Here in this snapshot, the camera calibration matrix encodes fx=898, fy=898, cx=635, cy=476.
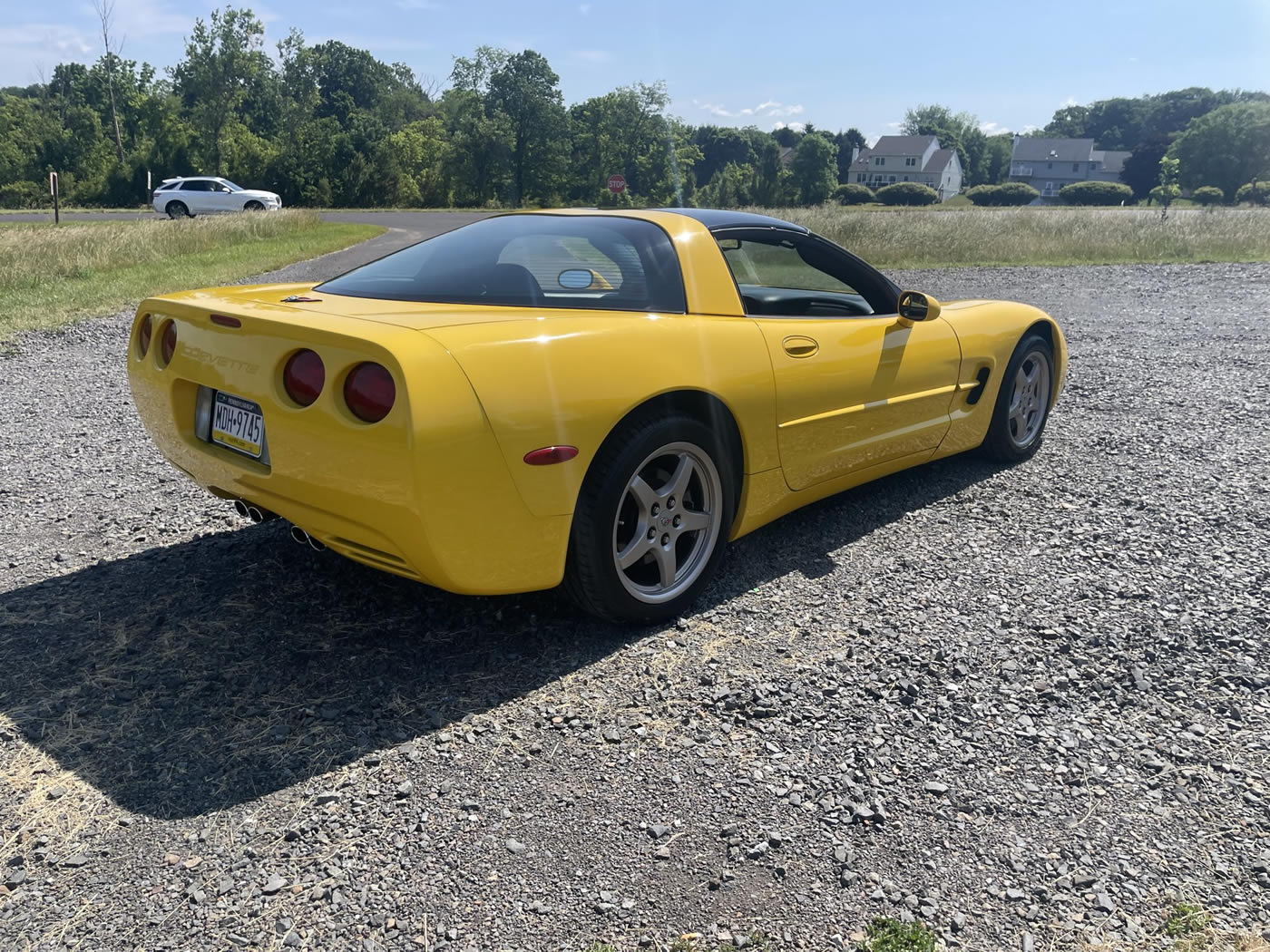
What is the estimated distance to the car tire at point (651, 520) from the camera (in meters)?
2.74

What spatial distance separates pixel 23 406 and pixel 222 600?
4031 millimetres

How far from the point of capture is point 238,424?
2771 millimetres

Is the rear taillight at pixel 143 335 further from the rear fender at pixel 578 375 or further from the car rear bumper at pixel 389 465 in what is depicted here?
the rear fender at pixel 578 375

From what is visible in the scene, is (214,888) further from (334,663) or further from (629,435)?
(629,435)

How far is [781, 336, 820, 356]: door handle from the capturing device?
3.35 meters

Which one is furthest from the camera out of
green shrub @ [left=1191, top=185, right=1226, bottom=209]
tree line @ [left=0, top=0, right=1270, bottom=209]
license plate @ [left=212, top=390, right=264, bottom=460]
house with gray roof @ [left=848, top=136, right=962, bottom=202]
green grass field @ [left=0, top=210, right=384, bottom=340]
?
house with gray roof @ [left=848, top=136, right=962, bottom=202]

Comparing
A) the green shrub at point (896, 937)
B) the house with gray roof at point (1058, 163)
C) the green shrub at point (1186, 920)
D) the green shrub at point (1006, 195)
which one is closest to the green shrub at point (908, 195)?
the green shrub at point (1006, 195)

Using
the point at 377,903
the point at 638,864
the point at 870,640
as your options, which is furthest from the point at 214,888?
the point at 870,640

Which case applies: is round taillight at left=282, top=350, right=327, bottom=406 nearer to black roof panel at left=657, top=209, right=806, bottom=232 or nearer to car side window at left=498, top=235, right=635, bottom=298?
car side window at left=498, top=235, right=635, bottom=298

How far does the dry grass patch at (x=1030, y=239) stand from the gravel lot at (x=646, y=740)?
14601mm

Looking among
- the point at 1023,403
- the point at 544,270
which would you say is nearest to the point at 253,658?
the point at 544,270

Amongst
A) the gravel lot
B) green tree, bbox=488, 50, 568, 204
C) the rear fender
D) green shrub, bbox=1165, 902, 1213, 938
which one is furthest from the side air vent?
green tree, bbox=488, 50, 568, 204

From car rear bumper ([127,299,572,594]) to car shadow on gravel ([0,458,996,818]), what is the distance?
38 centimetres

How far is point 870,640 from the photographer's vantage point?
10.0ft
